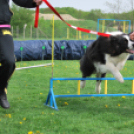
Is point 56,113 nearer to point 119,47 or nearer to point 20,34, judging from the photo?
point 119,47

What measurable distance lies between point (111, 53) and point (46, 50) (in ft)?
23.6

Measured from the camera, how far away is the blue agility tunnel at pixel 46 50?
10656 mm

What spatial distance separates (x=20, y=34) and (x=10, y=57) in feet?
79.8

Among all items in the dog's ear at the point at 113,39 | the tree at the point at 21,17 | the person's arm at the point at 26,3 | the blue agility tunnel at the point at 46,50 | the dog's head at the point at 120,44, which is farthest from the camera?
the tree at the point at 21,17

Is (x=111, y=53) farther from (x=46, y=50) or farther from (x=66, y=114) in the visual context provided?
(x=46, y=50)

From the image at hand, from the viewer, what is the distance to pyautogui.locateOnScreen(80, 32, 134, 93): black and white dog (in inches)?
150

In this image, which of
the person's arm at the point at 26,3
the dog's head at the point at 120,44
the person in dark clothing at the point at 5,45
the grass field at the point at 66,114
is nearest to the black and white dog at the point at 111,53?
the dog's head at the point at 120,44

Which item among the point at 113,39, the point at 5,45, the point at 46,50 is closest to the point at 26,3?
the point at 5,45

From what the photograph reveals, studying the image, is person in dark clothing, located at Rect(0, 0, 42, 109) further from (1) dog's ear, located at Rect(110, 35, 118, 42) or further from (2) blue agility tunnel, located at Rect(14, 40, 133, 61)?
(2) blue agility tunnel, located at Rect(14, 40, 133, 61)

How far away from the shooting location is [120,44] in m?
3.83

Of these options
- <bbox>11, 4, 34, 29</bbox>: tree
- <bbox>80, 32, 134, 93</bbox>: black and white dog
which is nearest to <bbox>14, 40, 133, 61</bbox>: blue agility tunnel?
<bbox>80, 32, 134, 93</bbox>: black and white dog

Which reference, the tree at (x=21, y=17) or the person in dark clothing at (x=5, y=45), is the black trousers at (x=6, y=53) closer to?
the person in dark clothing at (x=5, y=45)

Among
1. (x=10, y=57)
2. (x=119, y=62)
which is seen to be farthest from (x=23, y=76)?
(x=10, y=57)

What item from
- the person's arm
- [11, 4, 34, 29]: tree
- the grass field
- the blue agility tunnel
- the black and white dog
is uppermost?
the person's arm
